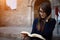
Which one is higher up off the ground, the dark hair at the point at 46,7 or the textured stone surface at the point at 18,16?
the dark hair at the point at 46,7

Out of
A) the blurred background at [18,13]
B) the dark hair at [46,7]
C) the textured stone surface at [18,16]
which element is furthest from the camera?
the textured stone surface at [18,16]

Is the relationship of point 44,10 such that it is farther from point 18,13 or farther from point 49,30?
point 18,13

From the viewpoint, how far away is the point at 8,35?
16.3ft

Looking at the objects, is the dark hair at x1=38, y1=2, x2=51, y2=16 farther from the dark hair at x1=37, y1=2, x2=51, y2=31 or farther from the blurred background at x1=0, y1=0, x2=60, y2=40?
the blurred background at x1=0, y1=0, x2=60, y2=40

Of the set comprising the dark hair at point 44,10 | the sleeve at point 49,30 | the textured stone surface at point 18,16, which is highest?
the dark hair at point 44,10

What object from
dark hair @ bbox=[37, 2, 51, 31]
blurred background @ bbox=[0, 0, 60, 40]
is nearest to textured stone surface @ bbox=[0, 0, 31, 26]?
blurred background @ bbox=[0, 0, 60, 40]

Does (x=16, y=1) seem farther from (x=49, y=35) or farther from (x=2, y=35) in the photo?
(x=49, y=35)

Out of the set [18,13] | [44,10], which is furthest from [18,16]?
[44,10]

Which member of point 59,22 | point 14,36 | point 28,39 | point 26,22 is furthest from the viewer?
point 26,22

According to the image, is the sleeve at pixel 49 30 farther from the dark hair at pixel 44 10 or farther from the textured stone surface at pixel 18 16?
the textured stone surface at pixel 18 16

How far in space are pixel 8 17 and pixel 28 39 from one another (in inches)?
193

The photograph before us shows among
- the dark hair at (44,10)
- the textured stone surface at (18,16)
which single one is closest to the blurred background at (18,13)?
the textured stone surface at (18,16)

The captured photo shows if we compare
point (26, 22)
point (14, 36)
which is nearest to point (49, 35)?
point (14, 36)

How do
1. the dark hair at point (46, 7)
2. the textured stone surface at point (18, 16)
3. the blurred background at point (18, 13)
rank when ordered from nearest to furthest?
1. the dark hair at point (46, 7)
2. the blurred background at point (18, 13)
3. the textured stone surface at point (18, 16)
